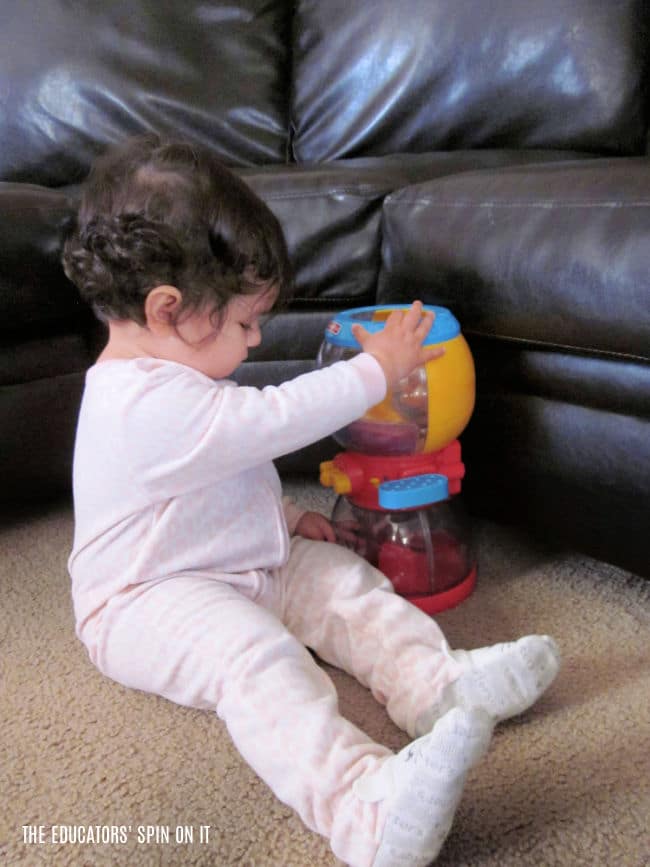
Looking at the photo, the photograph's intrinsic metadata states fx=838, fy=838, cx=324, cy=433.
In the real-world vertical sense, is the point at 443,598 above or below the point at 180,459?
below

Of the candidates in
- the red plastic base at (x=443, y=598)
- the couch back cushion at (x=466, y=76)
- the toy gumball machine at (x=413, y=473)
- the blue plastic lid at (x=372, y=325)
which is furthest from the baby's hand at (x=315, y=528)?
the couch back cushion at (x=466, y=76)

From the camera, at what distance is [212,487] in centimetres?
90

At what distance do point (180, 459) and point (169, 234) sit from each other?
0.73 feet

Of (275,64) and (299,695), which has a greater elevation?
(275,64)

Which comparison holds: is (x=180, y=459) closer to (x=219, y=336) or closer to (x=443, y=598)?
(x=219, y=336)

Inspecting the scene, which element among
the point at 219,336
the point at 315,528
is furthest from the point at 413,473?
the point at 219,336

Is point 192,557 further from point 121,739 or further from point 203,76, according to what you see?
point 203,76

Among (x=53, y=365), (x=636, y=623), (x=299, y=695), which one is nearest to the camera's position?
(x=299, y=695)

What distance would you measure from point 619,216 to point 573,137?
2.68ft

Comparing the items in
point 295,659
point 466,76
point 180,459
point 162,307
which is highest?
point 466,76

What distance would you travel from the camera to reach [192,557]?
0.88 metres

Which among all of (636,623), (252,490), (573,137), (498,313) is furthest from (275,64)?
(636,623)

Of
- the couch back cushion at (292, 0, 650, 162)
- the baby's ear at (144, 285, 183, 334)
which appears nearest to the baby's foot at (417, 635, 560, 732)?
the baby's ear at (144, 285, 183, 334)

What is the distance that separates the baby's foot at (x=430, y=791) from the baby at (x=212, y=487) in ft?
0.38
